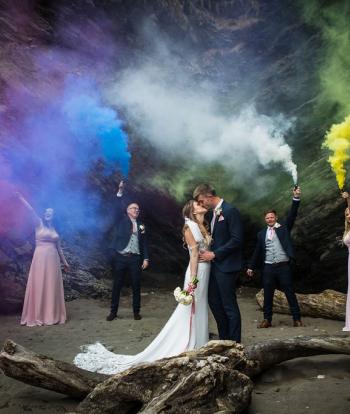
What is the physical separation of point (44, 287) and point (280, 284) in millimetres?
4377

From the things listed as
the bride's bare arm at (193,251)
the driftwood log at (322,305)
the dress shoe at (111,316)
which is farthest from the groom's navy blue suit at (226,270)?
the dress shoe at (111,316)

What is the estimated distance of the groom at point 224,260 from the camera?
517cm

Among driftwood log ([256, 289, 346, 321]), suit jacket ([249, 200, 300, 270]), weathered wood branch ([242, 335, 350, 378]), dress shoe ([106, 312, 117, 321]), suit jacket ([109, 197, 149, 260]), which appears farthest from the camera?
suit jacket ([109, 197, 149, 260])

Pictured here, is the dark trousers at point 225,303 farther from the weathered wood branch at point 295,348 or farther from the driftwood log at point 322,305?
the driftwood log at point 322,305

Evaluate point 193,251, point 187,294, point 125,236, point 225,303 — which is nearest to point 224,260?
point 193,251

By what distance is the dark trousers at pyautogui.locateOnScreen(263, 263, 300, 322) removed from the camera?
6.96 metres

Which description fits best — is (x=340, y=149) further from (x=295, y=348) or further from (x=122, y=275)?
(x=295, y=348)

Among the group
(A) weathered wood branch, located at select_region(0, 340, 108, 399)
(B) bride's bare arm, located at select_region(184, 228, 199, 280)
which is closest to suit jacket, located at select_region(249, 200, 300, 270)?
(B) bride's bare arm, located at select_region(184, 228, 199, 280)

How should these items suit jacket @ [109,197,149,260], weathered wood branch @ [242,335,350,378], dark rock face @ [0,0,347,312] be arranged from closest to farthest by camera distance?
weathered wood branch @ [242,335,350,378], suit jacket @ [109,197,149,260], dark rock face @ [0,0,347,312]

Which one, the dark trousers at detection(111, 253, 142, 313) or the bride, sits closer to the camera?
the bride

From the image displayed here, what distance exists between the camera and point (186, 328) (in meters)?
5.05

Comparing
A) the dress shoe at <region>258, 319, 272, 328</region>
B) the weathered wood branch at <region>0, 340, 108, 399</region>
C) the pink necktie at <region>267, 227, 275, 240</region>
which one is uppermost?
the pink necktie at <region>267, 227, 275, 240</region>

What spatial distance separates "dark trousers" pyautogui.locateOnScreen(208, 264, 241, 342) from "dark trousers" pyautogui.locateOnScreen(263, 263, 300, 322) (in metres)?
1.95

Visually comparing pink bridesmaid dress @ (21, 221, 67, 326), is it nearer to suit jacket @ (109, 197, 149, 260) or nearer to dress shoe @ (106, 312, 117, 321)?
dress shoe @ (106, 312, 117, 321)
